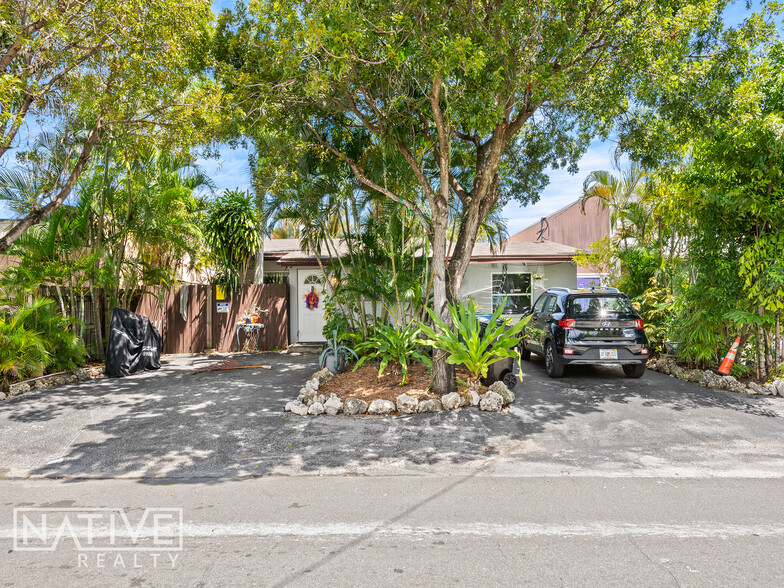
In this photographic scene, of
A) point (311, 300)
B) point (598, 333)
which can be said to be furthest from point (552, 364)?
point (311, 300)

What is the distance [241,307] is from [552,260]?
401 inches

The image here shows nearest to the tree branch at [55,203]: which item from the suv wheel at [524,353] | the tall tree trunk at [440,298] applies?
the tall tree trunk at [440,298]

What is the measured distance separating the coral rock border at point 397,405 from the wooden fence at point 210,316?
7.72 metres

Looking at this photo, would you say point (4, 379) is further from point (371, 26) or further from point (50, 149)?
point (371, 26)

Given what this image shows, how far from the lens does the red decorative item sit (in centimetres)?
1515

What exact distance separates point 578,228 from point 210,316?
18.3 metres

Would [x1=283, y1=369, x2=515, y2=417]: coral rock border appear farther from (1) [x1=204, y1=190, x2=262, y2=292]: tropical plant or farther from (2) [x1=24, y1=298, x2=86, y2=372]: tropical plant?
(1) [x1=204, y1=190, x2=262, y2=292]: tropical plant

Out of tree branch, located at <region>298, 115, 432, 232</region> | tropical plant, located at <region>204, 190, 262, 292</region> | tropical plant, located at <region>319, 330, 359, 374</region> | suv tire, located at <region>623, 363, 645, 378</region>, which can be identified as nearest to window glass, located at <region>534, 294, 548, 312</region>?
suv tire, located at <region>623, 363, 645, 378</region>

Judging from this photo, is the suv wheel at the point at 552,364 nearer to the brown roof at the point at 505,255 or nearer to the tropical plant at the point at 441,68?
the tropical plant at the point at 441,68

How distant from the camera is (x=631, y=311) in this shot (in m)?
8.88

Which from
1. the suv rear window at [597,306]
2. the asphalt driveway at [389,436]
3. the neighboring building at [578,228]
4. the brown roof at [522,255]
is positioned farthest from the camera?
the neighboring building at [578,228]

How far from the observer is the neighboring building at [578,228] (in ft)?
69.4

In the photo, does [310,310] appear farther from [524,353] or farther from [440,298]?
[440,298]

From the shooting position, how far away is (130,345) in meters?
10.3
